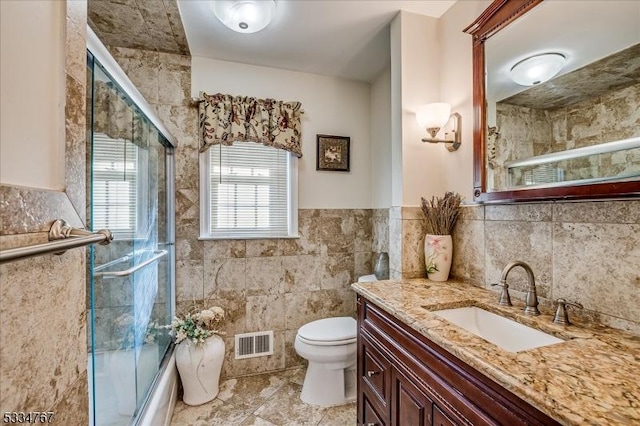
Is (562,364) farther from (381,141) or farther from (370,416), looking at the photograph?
(381,141)

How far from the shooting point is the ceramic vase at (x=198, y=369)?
1971 mm

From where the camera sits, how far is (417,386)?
1046mm

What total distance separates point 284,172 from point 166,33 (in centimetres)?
128

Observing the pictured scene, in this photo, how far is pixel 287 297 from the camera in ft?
8.04

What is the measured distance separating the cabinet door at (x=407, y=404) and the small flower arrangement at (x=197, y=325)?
55.3 inches

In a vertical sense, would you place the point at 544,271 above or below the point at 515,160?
below

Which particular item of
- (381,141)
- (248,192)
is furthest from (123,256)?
(381,141)

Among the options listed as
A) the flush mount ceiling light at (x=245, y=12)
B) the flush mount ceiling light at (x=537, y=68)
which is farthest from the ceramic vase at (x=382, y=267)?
the flush mount ceiling light at (x=245, y=12)

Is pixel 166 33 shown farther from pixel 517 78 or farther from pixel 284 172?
pixel 517 78

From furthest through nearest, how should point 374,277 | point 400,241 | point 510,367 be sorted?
point 374,277 < point 400,241 < point 510,367

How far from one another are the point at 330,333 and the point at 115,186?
156 centimetres

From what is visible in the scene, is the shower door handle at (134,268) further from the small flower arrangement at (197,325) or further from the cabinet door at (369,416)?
the cabinet door at (369,416)

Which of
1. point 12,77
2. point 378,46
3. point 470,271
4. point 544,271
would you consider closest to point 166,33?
point 378,46

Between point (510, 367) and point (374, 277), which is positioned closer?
point (510, 367)
